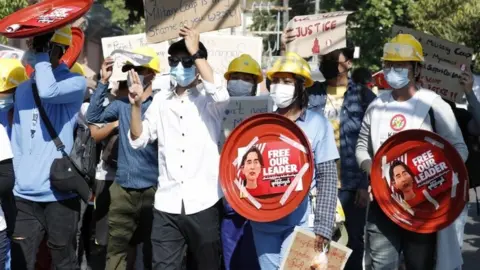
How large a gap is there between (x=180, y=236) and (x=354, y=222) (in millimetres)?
1935

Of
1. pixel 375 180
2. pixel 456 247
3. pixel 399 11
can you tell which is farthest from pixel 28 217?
pixel 399 11

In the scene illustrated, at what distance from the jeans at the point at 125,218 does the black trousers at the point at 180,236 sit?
3.31ft

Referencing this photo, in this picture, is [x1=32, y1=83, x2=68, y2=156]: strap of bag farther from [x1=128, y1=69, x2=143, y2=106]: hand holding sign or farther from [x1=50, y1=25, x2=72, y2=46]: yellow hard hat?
[x1=128, y1=69, x2=143, y2=106]: hand holding sign

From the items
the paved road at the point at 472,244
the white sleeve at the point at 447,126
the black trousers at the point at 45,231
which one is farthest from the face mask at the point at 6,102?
the paved road at the point at 472,244

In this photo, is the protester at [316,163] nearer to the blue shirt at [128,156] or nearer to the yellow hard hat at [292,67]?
the yellow hard hat at [292,67]

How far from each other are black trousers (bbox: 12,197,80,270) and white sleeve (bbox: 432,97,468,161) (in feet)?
8.59

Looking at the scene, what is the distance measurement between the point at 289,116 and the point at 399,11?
34666 millimetres

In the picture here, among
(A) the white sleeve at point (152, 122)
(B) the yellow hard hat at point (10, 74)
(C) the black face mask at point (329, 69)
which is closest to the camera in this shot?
(A) the white sleeve at point (152, 122)

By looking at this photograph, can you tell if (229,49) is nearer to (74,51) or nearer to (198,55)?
(74,51)

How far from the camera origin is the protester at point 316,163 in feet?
19.6

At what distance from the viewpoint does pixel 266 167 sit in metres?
6.10

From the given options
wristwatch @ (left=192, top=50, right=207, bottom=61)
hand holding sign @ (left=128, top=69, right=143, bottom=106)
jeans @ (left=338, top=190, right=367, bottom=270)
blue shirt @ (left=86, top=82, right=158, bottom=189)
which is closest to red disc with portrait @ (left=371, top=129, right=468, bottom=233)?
wristwatch @ (left=192, top=50, right=207, bottom=61)

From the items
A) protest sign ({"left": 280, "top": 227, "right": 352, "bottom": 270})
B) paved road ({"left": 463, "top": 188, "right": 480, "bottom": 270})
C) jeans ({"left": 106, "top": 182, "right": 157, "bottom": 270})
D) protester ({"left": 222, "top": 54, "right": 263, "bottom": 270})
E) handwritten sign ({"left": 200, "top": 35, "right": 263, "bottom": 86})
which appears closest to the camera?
protest sign ({"left": 280, "top": 227, "right": 352, "bottom": 270})

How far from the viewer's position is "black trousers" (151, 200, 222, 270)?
6.51 meters
